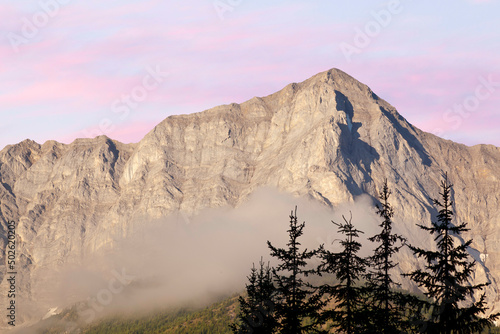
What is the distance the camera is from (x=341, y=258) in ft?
154

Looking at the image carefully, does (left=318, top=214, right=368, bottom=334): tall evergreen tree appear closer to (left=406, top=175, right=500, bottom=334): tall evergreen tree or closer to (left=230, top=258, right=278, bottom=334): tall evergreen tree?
(left=406, top=175, right=500, bottom=334): tall evergreen tree

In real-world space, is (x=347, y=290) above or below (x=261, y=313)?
→ above

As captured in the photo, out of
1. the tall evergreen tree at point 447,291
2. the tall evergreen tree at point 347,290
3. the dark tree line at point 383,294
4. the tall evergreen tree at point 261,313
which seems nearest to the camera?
the tall evergreen tree at point 447,291

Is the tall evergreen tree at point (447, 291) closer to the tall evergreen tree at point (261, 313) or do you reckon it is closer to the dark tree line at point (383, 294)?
the dark tree line at point (383, 294)

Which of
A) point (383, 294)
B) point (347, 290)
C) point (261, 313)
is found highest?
point (347, 290)

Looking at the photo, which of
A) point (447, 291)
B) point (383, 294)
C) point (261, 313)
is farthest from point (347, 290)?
point (261, 313)

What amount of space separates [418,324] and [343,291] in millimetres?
6210

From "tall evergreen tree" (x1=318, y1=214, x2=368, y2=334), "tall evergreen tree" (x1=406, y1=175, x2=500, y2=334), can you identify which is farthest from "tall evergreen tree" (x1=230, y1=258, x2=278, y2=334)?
"tall evergreen tree" (x1=406, y1=175, x2=500, y2=334)

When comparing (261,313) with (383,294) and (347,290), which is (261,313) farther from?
(383,294)

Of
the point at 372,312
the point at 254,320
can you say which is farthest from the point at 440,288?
the point at 254,320

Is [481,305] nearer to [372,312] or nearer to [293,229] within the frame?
[372,312]

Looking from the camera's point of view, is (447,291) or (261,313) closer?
(447,291)

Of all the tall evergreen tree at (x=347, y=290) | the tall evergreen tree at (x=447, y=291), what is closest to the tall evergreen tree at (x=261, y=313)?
the tall evergreen tree at (x=347, y=290)

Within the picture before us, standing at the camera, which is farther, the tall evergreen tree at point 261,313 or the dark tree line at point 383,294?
the tall evergreen tree at point 261,313
